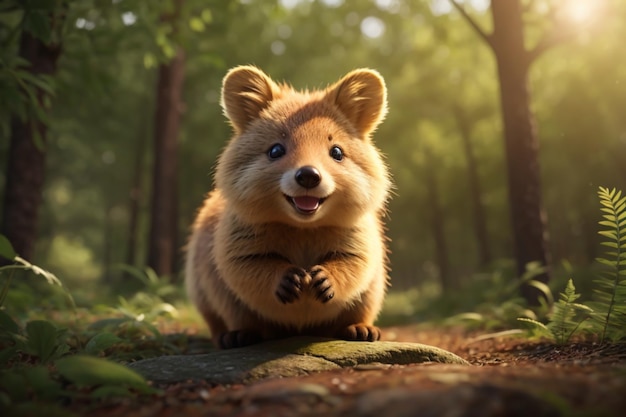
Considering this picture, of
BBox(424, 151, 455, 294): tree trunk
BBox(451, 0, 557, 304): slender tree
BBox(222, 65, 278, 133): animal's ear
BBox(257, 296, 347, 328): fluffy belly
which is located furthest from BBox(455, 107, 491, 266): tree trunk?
BBox(257, 296, 347, 328): fluffy belly

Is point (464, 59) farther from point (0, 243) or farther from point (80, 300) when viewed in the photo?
point (0, 243)

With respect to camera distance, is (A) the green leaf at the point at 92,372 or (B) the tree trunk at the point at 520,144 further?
(B) the tree trunk at the point at 520,144

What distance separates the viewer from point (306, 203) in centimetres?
363

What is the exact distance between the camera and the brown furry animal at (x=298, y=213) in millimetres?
3725

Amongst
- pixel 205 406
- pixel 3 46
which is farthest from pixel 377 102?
pixel 3 46

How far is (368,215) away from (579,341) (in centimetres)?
195

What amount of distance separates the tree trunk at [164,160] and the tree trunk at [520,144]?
6663 millimetres

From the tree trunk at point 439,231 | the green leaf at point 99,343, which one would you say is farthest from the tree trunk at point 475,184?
the green leaf at point 99,343

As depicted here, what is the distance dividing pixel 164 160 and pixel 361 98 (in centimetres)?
716

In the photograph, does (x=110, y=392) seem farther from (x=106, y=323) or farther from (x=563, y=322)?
(x=563, y=322)

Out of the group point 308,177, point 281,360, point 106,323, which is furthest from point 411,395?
point 106,323

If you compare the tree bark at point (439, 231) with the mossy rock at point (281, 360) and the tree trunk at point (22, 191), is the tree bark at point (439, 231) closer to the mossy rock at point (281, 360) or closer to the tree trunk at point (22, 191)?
the tree trunk at point (22, 191)

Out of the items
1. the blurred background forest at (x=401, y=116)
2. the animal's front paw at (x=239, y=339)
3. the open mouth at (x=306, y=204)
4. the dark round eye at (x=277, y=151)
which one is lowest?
the animal's front paw at (x=239, y=339)

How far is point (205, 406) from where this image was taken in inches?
98.0
